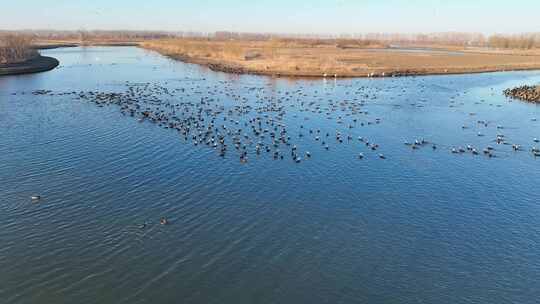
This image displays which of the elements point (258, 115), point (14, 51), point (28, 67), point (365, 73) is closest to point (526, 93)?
point (365, 73)

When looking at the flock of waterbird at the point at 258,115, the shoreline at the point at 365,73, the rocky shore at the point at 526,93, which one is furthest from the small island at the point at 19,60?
the rocky shore at the point at 526,93

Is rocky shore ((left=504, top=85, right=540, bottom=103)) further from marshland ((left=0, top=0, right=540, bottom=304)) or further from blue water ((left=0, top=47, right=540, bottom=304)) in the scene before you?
Answer: blue water ((left=0, top=47, right=540, bottom=304))

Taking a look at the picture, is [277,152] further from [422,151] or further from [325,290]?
[325,290]

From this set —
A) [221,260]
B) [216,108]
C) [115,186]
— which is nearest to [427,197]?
[221,260]

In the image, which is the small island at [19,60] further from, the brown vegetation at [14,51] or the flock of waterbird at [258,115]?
the flock of waterbird at [258,115]

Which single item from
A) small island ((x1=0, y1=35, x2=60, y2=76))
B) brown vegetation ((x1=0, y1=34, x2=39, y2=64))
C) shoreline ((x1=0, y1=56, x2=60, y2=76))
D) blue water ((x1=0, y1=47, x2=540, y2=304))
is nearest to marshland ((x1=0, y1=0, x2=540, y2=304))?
blue water ((x1=0, y1=47, x2=540, y2=304))

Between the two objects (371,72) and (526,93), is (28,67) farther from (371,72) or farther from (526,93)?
(526,93)

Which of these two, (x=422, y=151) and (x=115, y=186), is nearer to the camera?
(x=115, y=186)
